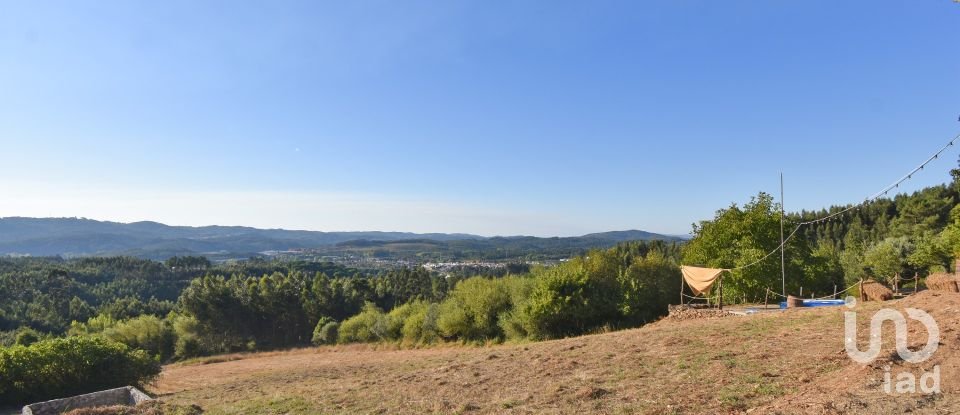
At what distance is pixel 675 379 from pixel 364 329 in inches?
1712

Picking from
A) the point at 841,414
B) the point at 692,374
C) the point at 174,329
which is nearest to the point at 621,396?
the point at 692,374

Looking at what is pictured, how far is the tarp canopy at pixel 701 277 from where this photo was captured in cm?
2331

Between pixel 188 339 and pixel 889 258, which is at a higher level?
pixel 889 258

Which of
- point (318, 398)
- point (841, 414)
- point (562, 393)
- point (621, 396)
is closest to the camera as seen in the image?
point (841, 414)

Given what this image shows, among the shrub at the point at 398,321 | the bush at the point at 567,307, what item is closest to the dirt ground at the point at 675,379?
the bush at the point at 567,307

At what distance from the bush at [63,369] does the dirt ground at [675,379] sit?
6.55 metres

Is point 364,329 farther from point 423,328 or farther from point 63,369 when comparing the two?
point 63,369

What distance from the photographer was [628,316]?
109 ft

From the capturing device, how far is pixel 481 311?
38.5 meters

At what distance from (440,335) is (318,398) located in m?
28.4

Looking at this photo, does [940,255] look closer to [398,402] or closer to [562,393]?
[562,393]

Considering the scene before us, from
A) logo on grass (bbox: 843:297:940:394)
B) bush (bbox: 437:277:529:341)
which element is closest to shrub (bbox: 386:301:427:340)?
bush (bbox: 437:277:529:341)

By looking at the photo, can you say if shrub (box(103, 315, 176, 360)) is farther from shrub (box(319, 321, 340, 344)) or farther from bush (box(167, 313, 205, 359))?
shrub (box(319, 321, 340, 344))

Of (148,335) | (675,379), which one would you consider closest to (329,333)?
(148,335)
